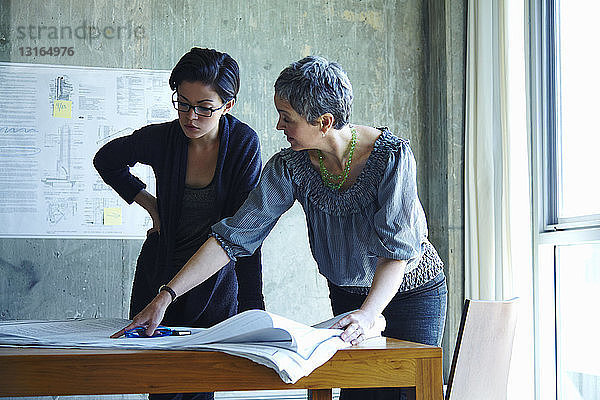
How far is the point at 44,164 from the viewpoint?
3617mm

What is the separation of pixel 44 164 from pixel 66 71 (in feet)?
1.58

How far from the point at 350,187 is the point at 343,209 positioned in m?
0.06

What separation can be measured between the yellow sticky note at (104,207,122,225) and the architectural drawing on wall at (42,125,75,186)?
0.22m

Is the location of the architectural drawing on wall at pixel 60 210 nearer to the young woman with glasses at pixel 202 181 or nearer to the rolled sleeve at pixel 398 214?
the young woman with glasses at pixel 202 181

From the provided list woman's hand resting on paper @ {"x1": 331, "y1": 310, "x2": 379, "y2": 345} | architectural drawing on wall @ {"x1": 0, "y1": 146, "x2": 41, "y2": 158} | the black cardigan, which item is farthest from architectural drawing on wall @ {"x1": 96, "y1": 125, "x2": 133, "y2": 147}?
woman's hand resting on paper @ {"x1": 331, "y1": 310, "x2": 379, "y2": 345}

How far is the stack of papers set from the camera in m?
1.24

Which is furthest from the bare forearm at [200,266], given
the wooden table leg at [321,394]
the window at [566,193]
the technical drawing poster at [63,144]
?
the technical drawing poster at [63,144]

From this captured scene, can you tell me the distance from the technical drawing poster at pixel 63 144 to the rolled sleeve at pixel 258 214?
189 centimetres

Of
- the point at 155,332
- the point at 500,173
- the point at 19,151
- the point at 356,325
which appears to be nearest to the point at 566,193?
the point at 500,173

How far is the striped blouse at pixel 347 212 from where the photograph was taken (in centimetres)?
180

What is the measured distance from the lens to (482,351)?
5.44 ft

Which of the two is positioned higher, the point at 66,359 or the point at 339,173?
the point at 339,173

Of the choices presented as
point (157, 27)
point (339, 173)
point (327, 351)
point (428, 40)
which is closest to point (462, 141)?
point (428, 40)

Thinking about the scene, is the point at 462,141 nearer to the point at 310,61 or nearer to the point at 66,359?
the point at 310,61
